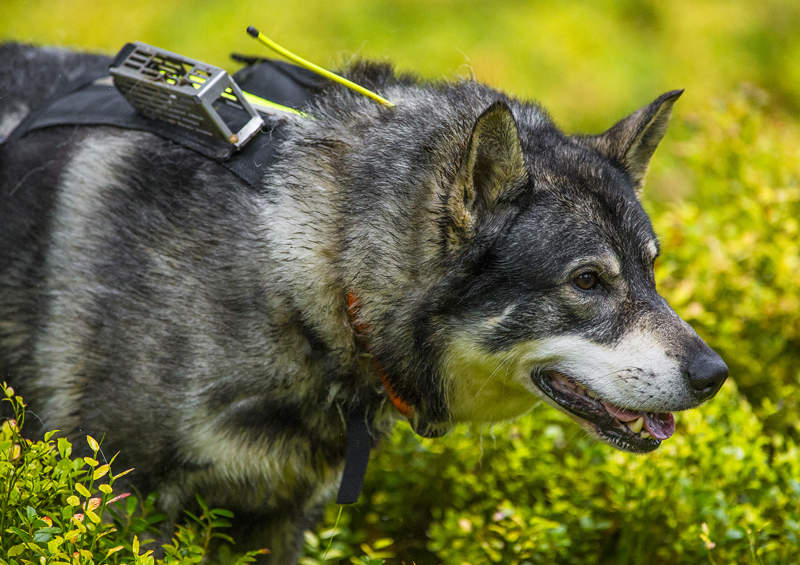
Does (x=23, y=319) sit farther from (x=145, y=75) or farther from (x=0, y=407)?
(x=145, y=75)

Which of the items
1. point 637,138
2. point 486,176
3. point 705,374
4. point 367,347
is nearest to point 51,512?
point 367,347

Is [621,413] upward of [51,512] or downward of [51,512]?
upward

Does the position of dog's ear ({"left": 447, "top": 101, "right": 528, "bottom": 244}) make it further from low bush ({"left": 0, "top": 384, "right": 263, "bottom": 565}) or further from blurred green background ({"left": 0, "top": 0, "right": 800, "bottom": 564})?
low bush ({"left": 0, "top": 384, "right": 263, "bottom": 565})

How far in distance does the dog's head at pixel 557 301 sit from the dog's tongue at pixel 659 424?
0.24 feet

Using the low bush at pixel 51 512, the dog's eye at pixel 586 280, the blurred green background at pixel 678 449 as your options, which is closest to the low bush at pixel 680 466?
the blurred green background at pixel 678 449

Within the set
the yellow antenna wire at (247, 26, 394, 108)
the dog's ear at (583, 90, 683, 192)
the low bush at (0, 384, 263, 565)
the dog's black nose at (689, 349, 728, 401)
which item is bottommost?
the low bush at (0, 384, 263, 565)

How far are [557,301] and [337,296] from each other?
65 centimetres

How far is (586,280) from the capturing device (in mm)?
2500

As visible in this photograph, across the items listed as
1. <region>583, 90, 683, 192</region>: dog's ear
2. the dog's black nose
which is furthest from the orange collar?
<region>583, 90, 683, 192</region>: dog's ear

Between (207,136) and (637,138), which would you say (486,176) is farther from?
(207,136)

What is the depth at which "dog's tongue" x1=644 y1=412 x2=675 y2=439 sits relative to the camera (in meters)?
2.64

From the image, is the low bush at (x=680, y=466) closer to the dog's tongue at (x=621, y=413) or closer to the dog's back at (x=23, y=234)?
the dog's tongue at (x=621, y=413)

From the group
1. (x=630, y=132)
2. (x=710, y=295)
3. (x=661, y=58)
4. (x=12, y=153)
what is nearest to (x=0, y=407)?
(x=12, y=153)

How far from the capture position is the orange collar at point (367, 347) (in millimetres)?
2557
